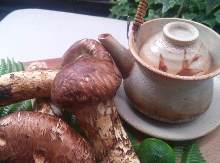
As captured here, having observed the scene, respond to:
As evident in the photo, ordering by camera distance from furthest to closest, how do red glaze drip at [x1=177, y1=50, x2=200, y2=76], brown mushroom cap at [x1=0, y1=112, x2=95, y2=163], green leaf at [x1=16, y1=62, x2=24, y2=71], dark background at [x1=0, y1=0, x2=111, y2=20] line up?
1. dark background at [x1=0, y1=0, x2=111, y2=20]
2. green leaf at [x1=16, y1=62, x2=24, y2=71]
3. red glaze drip at [x1=177, y1=50, x2=200, y2=76]
4. brown mushroom cap at [x1=0, y1=112, x2=95, y2=163]

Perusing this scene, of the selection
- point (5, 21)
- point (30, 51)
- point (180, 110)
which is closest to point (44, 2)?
point (5, 21)

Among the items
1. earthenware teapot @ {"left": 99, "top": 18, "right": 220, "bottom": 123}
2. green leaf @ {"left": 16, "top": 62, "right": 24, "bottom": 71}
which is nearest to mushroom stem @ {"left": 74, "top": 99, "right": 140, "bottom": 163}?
earthenware teapot @ {"left": 99, "top": 18, "right": 220, "bottom": 123}

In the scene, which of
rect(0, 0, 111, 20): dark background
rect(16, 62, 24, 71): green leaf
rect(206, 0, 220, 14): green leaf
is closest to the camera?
rect(16, 62, 24, 71): green leaf

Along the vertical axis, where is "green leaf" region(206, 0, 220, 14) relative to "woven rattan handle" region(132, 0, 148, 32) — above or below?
below

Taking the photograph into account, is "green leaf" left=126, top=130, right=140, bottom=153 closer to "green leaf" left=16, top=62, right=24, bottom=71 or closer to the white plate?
the white plate

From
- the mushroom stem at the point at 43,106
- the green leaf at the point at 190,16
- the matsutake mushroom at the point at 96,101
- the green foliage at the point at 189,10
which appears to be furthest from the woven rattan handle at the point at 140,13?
the green leaf at the point at 190,16
